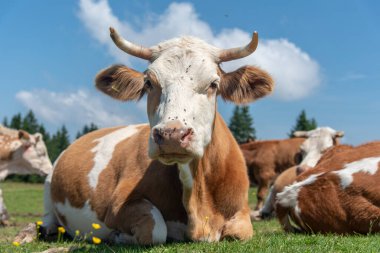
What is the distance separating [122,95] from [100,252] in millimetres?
2041

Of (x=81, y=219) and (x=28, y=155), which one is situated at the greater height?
(x=28, y=155)

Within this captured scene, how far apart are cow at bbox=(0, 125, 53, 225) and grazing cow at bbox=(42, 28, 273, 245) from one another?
49.2 feet

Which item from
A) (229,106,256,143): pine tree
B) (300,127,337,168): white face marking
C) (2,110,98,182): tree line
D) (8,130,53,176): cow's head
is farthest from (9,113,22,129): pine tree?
(300,127,337,168): white face marking

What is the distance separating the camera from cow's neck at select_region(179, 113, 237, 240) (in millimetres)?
6102

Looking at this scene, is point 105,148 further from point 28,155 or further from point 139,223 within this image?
point 28,155

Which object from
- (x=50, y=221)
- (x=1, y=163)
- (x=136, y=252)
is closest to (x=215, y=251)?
(x=136, y=252)

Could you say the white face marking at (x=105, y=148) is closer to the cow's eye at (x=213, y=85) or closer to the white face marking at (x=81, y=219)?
the white face marking at (x=81, y=219)

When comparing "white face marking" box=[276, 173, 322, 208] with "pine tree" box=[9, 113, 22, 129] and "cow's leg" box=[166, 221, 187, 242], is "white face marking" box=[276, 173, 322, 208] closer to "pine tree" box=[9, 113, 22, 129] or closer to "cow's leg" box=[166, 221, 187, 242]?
"cow's leg" box=[166, 221, 187, 242]

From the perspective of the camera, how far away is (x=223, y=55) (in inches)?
247

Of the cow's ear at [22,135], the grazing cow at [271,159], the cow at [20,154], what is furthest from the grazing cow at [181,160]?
the grazing cow at [271,159]

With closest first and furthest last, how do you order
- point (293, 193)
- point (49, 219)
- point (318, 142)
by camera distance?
point (293, 193) < point (49, 219) < point (318, 142)

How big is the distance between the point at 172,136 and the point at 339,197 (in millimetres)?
2974

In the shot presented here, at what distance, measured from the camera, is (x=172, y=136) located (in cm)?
482

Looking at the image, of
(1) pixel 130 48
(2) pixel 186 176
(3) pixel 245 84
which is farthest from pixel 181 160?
(1) pixel 130 48
